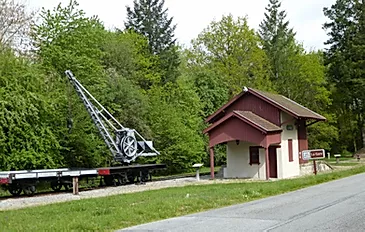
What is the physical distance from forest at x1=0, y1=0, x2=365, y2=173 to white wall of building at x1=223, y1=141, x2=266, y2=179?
651 centimetres

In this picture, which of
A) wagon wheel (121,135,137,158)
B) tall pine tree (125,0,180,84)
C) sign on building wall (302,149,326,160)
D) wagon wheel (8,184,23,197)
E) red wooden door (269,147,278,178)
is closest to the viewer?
wagon wheel (8,184,23,197)

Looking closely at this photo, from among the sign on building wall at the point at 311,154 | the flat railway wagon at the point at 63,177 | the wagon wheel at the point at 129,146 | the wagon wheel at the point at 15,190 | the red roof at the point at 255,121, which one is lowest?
the wagon wheel at the point at 15,190

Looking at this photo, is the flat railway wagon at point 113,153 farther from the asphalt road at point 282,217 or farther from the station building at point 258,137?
the asphalt road at point 282,217

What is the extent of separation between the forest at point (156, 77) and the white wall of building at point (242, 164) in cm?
651

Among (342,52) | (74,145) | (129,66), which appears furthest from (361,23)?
(74,145)

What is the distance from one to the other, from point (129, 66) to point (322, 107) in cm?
2517

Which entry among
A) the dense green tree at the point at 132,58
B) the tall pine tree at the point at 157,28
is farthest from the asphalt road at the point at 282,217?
the tall pine tree at the point at 157,28

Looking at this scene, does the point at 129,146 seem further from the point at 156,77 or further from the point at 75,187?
the point at 156,77

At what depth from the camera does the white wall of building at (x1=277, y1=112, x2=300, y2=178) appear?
1182 inches

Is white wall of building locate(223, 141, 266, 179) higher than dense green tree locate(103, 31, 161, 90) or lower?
lower

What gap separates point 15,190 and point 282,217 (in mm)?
15619

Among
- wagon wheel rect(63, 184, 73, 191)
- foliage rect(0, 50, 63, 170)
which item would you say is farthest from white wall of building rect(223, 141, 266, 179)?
foliage rect(0, 50, 63, 170)

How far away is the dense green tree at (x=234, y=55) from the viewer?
51781 mm

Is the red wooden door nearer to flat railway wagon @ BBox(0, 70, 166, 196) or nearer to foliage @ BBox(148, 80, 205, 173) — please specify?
flat railway wagon @ BBox(0, 70, 166, 196)
